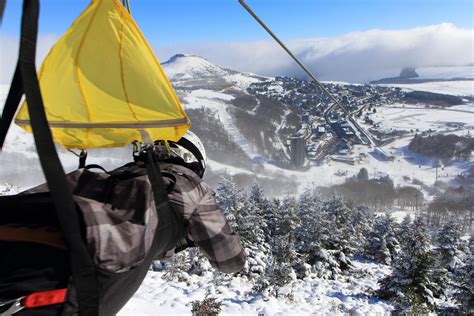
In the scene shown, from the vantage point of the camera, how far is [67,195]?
80 centimetres

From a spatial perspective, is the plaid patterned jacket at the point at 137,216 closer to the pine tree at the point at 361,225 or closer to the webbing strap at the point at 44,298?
the webbing strap at the point at 44,298

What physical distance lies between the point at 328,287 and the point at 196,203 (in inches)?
832

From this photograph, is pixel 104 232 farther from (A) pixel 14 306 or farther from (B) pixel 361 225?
(B) pixel 361 225

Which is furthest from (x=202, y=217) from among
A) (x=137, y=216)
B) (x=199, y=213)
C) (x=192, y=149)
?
(x=192, y=149)

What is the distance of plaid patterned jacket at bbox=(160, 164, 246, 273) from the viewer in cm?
130

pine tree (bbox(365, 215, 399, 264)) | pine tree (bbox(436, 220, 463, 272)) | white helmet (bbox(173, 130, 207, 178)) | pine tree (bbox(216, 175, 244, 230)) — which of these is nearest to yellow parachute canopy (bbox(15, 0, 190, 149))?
white helmet (bbox(173, 130, 207, 178))

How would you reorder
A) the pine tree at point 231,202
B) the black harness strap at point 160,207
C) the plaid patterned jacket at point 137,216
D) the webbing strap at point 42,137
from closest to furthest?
the webbing strap at point 42,137 → the plaid patterned jacket at point 137,216 → the black harness strap at point 160,207 → the pine tree at point 231,202

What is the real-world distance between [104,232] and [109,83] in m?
0.61

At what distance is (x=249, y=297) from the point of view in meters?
14.6

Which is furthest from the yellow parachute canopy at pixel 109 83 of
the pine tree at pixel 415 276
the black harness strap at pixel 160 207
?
the pine tree at pixel 415 276

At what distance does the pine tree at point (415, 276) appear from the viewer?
17641mm

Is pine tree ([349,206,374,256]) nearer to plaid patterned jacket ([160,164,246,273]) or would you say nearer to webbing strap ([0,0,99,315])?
plaid patterned jacket ([160,164,246,273])

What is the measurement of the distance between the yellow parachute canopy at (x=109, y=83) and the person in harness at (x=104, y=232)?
0.63ft

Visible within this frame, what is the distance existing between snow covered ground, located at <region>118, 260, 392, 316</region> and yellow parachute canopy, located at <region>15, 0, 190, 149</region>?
23.0ft
